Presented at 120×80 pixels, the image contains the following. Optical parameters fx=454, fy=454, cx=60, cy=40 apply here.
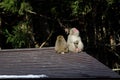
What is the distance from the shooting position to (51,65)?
367 inches

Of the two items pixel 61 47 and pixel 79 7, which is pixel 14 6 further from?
pixel 61 47

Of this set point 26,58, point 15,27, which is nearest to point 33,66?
→ point 26,58

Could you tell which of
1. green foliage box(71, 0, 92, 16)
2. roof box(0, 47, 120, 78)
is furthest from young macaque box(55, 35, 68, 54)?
green foliage box(71, 0, 92, 16)

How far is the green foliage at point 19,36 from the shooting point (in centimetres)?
1495

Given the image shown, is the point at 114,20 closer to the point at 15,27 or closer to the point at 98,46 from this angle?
the point at 98,46

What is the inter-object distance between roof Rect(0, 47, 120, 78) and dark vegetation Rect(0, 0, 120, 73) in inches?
147

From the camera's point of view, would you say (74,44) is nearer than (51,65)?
No

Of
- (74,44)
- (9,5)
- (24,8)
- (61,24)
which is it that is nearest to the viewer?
(74,44)

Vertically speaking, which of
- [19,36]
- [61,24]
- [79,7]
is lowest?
[19,36]

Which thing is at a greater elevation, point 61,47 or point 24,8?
point 24,8

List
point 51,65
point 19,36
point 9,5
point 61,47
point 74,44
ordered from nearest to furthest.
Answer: point 51,65
point 61,47
point 74,44
point 9,5
point 19,36

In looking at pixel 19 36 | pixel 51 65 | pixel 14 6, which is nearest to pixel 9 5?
pixel 14 6

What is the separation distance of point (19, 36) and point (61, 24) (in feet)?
5.48

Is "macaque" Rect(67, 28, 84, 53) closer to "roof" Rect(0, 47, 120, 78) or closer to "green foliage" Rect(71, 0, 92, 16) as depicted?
"roof" Rect(0, 47, 120, 78)
